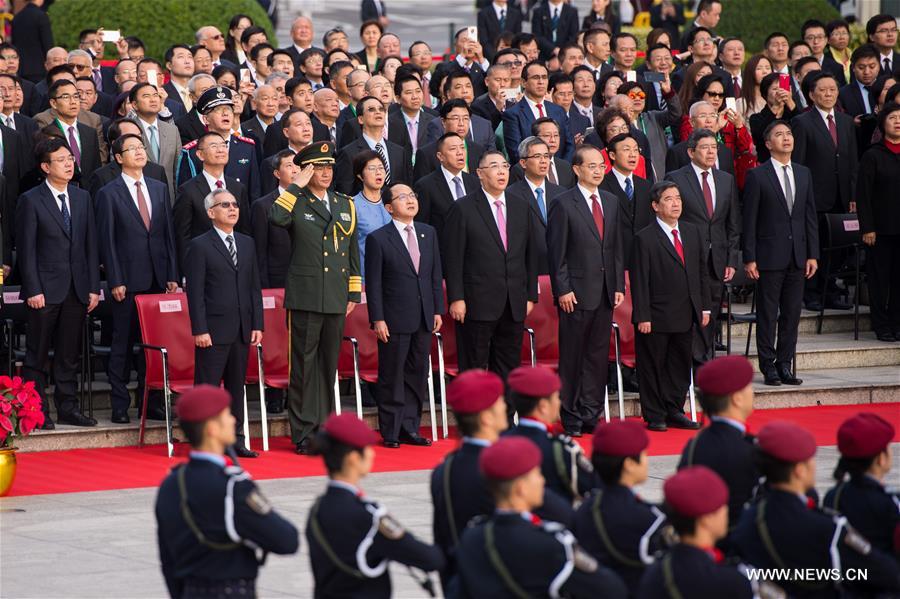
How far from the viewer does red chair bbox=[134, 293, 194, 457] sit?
1212cm

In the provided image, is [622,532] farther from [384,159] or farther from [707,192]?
[384,159]

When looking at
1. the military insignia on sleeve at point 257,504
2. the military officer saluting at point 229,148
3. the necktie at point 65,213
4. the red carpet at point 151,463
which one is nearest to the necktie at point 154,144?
the military officer saluting at point 229,148

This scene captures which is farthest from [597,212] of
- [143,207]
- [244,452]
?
[143,207]

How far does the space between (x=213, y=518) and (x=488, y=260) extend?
6329 mm

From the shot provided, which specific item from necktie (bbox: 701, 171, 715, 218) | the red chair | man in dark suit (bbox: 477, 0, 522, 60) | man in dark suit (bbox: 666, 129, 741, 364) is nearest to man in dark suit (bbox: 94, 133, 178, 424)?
the red chair

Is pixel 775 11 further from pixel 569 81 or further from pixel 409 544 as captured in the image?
pixel 409 544

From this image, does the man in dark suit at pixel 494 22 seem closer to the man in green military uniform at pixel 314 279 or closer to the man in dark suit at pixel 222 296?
the man in green military uniform at pixel 314 279

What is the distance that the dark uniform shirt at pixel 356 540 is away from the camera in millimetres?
6262

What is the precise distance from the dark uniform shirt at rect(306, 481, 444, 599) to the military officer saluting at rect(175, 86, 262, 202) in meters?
7.45

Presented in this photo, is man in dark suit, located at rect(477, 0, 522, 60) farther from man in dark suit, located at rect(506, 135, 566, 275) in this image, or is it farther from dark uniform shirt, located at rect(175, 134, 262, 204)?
man in dark suit, located at rect(506, 135, 566, 275)

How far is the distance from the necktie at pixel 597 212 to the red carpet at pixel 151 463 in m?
1.67

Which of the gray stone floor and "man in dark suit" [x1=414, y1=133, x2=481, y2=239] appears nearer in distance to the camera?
the gray stone floor

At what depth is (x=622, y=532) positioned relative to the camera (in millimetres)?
6520

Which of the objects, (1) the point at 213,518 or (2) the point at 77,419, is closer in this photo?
(1) the point at 213,518
